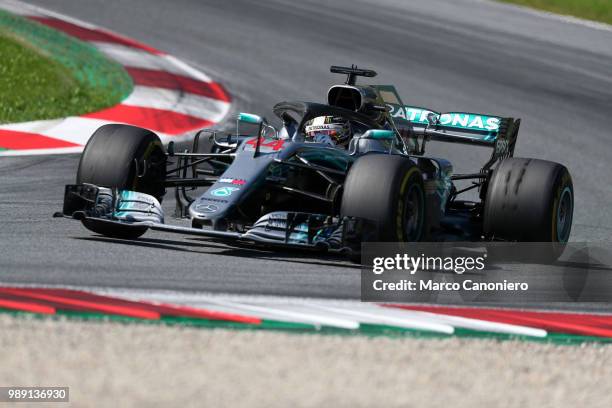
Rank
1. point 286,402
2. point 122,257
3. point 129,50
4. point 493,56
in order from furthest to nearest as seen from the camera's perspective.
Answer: point 493,56 < point 129,50 < point 122,257 < point 286,402

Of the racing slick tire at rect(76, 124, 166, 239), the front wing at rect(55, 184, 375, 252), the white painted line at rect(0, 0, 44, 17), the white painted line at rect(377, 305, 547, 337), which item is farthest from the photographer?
the white painted line at rect(0, 0, 44, 17)

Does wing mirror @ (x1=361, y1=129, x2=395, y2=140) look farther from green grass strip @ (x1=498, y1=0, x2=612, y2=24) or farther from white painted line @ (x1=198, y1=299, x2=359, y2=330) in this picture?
green grass strip @ (x1=498, y1=0, x2=612, y2=24)

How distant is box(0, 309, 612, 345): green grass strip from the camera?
254 inches

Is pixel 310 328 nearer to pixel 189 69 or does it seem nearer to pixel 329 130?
pixel 329 130

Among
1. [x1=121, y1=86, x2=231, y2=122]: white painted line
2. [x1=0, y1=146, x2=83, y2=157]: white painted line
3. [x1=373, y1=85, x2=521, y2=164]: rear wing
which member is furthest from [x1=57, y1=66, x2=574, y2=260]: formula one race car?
[x1=121, y1=86, x2=231, y2=122]: white painted line

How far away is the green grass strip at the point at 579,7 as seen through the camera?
23.7m

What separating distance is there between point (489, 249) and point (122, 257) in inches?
113

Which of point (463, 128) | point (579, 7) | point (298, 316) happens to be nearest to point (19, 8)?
point (463, 128)

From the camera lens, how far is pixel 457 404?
548 centimetres

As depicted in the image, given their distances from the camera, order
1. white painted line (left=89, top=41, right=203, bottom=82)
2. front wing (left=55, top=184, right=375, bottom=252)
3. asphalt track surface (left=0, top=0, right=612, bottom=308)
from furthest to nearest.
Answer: white painted line (left=89, top=41, right=203, bottom=82)
front wing (left=55, top=184, right=375, bottom=252)
asphalt track surface (left=0, top=0, right=612, bottom=308)

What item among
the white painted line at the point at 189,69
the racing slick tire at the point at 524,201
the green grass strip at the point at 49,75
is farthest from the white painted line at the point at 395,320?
the white painted line at the point at 189,69

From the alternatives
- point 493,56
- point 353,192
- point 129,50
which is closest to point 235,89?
point 129,50

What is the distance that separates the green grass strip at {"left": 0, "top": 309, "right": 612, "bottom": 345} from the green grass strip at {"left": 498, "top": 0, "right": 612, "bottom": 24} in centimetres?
1732

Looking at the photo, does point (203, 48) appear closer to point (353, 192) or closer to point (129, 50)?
point (129, 50)
